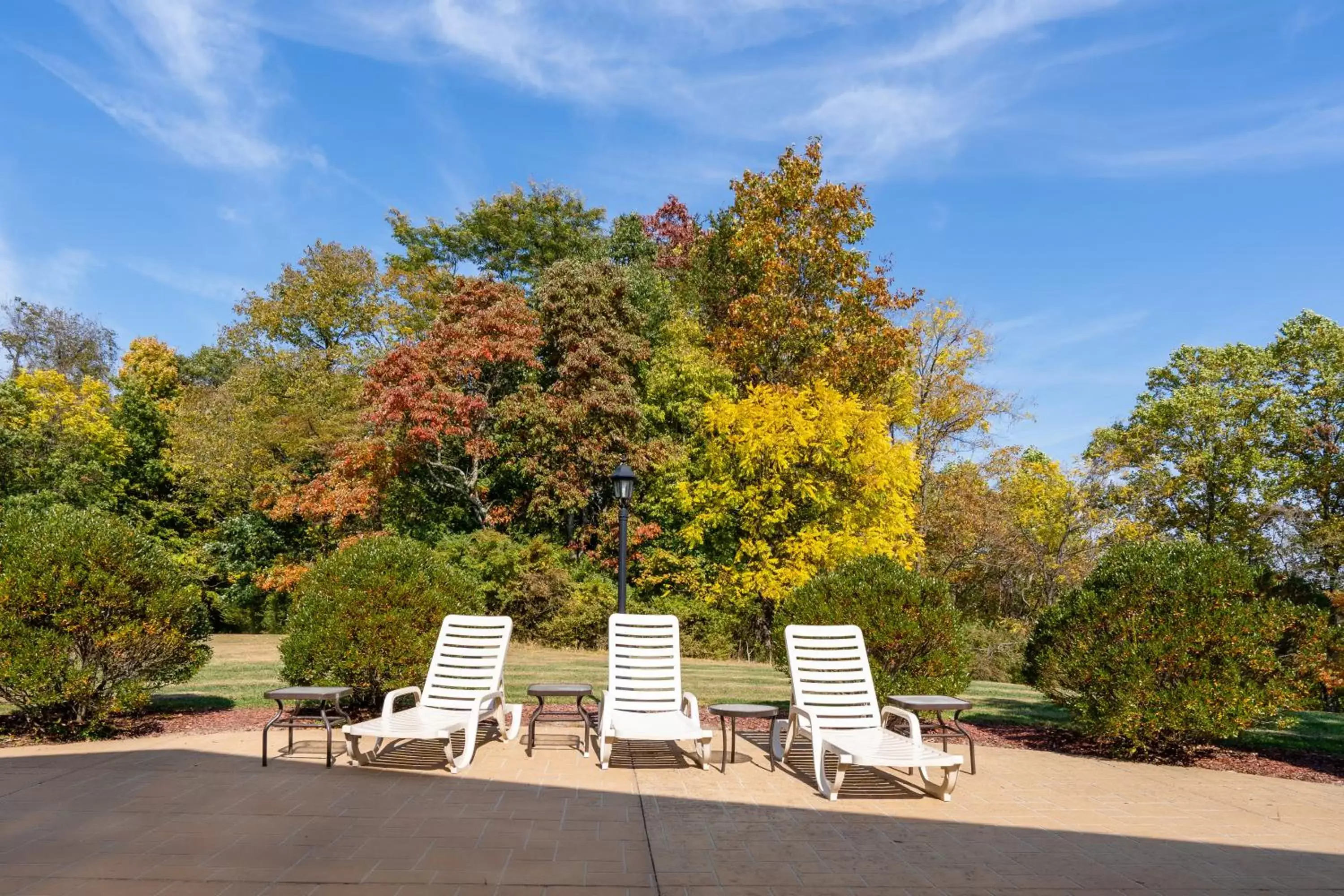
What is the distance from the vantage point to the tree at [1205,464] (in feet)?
73.7

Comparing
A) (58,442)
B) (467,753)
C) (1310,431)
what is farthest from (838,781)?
(58,442)

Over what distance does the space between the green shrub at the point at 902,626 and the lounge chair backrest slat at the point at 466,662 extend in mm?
2797

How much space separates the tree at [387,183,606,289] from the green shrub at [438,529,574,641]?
11446 mm

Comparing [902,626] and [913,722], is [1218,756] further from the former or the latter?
[913,722]

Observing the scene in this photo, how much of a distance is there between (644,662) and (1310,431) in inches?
Answer: 965

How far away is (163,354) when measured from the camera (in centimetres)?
3459

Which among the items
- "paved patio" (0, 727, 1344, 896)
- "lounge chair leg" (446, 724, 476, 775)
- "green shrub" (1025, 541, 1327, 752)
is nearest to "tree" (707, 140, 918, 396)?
"green shrub" (1025, 541, 1327, 752)

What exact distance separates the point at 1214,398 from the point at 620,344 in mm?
18302

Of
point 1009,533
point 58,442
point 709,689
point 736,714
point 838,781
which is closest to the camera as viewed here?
point 838,781

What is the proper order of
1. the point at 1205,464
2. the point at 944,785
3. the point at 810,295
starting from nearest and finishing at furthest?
the point at 944,785 < the point at 810,295 < the point at 1205,464

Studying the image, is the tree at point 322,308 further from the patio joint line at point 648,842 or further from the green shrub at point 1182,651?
the green shrub at point 1182,651

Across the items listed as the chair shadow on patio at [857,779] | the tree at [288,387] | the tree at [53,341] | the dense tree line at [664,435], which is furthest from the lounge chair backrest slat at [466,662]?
the tree at [53,341]

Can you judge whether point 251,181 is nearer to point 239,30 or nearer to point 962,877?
point 239,30

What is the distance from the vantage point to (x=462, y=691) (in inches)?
280
